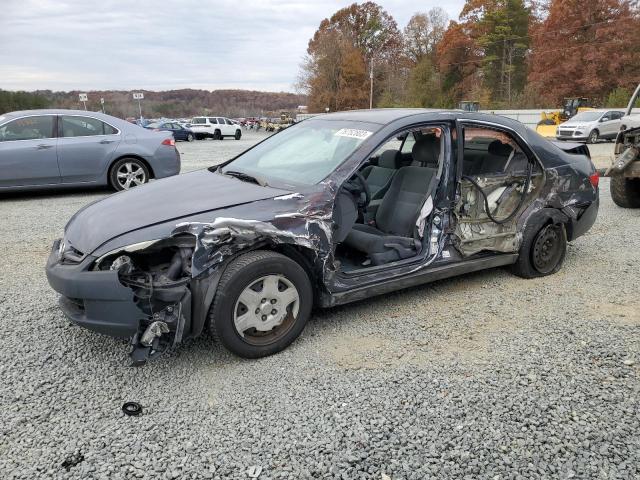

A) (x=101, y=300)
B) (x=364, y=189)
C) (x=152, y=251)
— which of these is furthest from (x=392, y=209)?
(x=101, y=300)

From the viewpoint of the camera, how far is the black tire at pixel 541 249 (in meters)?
4.39

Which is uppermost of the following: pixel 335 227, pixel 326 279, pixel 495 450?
pixel 335 227

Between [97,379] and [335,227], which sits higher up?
[335,227]

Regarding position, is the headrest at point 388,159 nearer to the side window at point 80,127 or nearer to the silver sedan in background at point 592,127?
the side window at point 80,127

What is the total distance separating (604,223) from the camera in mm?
6820

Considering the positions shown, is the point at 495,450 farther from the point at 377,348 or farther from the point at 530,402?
the point at 377,348

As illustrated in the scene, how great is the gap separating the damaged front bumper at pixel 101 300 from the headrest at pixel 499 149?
316cm

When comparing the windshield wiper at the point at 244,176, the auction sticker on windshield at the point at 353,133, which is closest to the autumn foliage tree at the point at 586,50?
the auction sticker on windshield at the point at 353,133

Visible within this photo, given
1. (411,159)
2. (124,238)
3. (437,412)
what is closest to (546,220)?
(411,159)

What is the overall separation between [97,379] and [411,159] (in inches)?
118

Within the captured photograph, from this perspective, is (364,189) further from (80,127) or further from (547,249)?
(80,127)

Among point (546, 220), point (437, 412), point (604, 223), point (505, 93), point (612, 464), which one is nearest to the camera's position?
point (612, 464)

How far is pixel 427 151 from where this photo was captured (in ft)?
13.9

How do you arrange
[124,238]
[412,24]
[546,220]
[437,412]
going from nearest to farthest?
[437,412] < [124,238] < [546,220] < [412,24]
